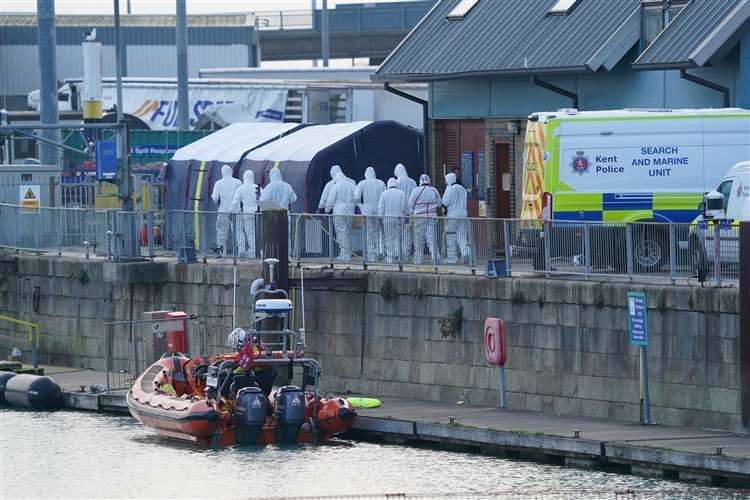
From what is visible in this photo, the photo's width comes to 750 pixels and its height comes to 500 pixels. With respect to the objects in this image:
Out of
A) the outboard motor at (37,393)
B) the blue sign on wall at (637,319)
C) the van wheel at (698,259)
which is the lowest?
the outboard motor at (37,393)

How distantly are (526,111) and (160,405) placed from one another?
11.3m

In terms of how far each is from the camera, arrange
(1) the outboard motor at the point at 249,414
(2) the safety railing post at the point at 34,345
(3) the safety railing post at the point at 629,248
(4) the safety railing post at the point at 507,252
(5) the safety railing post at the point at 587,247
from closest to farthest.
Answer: (3) the safety railing post at the point at 629,248
(5) the safety railing post at the point at 587,247
(1) the outboard motor at the point at 249,414
(4) the safety railing post at the point at 507,252
(2) the safety railing post at the point at 34,345

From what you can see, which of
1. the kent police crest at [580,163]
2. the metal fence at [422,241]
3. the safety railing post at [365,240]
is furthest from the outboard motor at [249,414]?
the kent police crest at [580,163]

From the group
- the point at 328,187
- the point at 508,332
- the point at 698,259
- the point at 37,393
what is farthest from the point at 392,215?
the point at 698,259

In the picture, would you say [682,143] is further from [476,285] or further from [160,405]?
[160,405]

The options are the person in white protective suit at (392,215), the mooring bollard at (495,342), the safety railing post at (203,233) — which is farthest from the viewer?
the safety railing post at (203,233)

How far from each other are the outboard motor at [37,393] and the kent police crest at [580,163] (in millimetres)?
10092

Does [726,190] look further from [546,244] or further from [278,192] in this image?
[278,192]

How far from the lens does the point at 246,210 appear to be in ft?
121

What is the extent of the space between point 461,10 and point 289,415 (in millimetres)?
14078

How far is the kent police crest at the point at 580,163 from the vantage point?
101 ft

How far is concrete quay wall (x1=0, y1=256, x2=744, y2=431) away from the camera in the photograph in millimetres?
26969

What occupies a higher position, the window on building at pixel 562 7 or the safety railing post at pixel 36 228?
the window on building at pixel 562 7

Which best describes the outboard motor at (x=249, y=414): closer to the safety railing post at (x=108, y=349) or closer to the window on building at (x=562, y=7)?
the safety railing post at (x=108, y=349)
